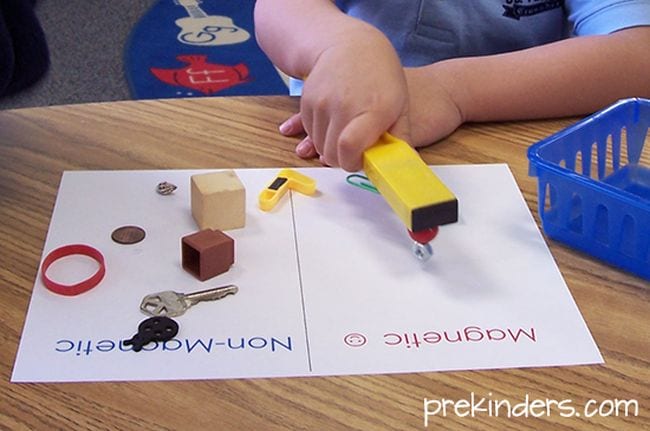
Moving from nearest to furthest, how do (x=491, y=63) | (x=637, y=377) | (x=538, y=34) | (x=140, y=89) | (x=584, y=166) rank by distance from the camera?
1. (x=637, y=377)
2. (x=584, y=166)
3. (x=491, y=63)
4. (x=538, y=34)
5. (x=140, y=89)

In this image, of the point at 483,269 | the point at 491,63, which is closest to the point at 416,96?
the point at 491,63

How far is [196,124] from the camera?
2.10 ft

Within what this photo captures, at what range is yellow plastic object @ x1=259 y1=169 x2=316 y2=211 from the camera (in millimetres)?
543

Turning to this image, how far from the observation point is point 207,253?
1.52 feet

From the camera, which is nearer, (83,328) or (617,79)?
(83,328)

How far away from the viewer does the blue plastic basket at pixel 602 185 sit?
1.60 ft

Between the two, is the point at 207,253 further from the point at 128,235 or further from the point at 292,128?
the point at 292,128

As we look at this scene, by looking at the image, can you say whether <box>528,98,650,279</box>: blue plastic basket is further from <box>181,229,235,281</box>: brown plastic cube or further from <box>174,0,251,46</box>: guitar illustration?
<box>174,0,251,46</box>: guitar illustration

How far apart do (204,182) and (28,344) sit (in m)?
0.14

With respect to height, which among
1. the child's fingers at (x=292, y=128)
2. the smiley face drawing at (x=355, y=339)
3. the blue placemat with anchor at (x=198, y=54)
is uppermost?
the smiley face drawing at (x=355, y=339)

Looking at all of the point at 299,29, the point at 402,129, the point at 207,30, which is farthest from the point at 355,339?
the point at 207,30

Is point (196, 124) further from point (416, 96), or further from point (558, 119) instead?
point (558, 119)

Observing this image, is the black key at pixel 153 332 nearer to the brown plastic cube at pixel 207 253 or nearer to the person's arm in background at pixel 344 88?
the brown plastic cube at pixel 207 253

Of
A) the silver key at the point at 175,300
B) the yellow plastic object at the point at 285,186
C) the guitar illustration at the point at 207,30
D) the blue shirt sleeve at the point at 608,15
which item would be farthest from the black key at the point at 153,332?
the guitar illustration at the point at 207,30
